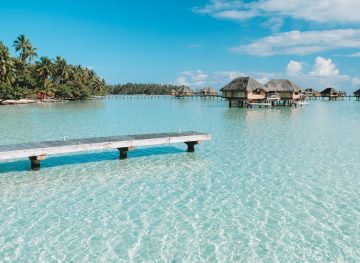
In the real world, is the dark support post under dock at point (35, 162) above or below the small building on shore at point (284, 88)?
below

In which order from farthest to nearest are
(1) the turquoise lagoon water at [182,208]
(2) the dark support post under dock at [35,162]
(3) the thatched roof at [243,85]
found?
(3) the thatched roof at [243,85] → (2) the dark support post under dock at [35,162] → (1) the turquoise lagoon water at [182,208]

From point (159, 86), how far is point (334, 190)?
524ft

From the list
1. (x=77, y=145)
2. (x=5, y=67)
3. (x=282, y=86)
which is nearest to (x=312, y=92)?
(x=282, y=86)

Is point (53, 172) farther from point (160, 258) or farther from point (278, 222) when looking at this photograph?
point (278, 222)

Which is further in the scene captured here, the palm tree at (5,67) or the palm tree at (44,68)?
the palm tree at (44,68)

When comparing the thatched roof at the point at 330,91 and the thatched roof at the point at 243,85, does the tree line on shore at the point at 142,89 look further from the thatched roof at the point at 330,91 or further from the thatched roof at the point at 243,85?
the thatched roof at the point at 243,85

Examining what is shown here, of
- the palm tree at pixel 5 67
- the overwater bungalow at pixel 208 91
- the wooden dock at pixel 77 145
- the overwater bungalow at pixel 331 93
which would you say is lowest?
the wooden dock at pixel 77 145

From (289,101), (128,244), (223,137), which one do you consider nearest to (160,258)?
(128,244)

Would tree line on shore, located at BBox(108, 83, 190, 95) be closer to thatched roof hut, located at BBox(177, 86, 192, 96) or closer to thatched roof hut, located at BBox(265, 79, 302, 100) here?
thatched roof hut, located at BBox(177, 86, 192, 96)

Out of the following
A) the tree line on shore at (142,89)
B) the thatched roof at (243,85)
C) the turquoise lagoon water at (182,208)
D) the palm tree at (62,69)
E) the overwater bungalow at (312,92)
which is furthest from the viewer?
the tree line on shore at (142,89)

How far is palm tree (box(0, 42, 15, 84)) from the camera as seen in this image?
47.1 meters

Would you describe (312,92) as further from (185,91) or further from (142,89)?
(142,89)

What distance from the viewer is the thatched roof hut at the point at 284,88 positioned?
197ft

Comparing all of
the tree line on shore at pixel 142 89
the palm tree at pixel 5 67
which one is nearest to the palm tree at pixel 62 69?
the palm tree at pixel 5 67
